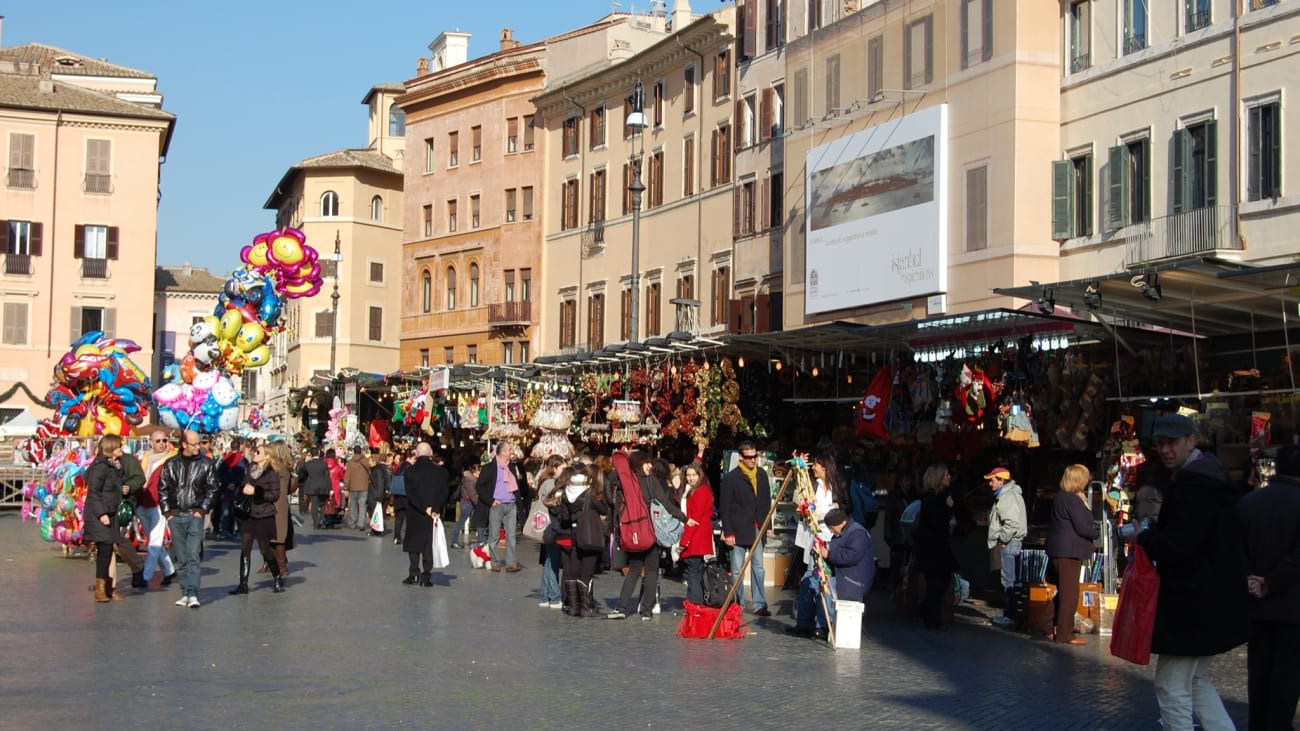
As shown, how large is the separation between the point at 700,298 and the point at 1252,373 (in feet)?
100

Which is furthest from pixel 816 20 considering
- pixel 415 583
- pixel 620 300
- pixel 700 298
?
pixel 415 583

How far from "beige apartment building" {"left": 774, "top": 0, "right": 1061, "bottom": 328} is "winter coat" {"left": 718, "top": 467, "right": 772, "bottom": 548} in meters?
14.1

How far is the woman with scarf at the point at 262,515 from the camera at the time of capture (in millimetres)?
18688

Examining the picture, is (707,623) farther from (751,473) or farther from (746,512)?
(751,473)

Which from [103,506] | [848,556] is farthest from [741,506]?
[103,506]

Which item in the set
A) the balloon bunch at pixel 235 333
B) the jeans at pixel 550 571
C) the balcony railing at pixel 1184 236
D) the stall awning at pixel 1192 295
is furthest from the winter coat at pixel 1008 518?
the balloon bunch at pixel 235 333

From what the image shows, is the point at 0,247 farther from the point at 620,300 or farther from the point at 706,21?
the point at 706,21

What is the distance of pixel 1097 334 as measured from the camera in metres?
17.4

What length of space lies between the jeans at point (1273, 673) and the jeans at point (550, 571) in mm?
9936

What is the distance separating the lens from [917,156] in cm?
3278

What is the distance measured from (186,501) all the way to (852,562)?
731cm

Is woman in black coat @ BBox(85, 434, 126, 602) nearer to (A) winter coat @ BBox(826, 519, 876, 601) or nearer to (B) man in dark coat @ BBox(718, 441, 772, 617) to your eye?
(B) man in dark coat @ BBox(718, 441, 772, 617)

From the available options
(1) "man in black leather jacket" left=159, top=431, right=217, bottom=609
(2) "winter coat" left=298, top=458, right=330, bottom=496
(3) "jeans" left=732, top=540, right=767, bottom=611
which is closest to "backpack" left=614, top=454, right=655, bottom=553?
(3) "jeans" left=732, top=540, right=767, bottom=611

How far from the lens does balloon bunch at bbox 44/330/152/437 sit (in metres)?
26.8
